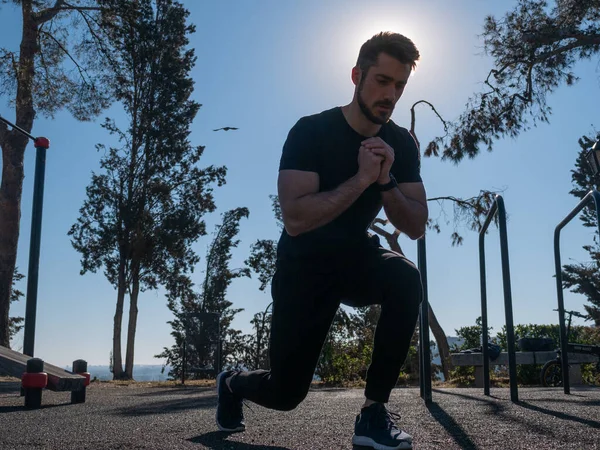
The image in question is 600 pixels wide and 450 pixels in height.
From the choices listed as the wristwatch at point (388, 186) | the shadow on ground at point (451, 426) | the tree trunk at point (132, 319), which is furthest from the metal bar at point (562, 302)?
the tree trunk at point (132, 319)

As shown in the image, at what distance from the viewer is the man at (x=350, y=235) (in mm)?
2035

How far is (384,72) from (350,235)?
0.53 meters

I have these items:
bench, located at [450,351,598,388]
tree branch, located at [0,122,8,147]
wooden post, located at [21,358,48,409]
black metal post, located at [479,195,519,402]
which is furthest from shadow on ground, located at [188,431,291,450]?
tree branch, located at [0,122,8,147]

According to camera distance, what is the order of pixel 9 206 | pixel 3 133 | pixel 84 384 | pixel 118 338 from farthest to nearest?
pixel 118 338 < pixel 3 133 < pixel 9 206 < pixel 84 384

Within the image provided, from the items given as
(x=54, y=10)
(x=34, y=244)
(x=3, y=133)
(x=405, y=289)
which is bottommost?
(x=405, y=289)

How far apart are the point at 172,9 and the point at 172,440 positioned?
782 inches

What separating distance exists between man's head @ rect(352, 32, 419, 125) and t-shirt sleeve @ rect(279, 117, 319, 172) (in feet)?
0.64

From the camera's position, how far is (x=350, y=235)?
84.0 inches

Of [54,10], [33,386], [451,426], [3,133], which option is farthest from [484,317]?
[54,10]

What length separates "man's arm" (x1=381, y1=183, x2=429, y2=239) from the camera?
2.17 meters

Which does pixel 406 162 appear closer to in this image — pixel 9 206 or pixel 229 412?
pixel 229 412

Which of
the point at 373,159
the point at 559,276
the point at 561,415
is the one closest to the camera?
the point at 373,159

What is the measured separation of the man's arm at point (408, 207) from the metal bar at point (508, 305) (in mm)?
1927

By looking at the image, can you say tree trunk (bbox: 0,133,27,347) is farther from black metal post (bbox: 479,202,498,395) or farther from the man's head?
the man's head
